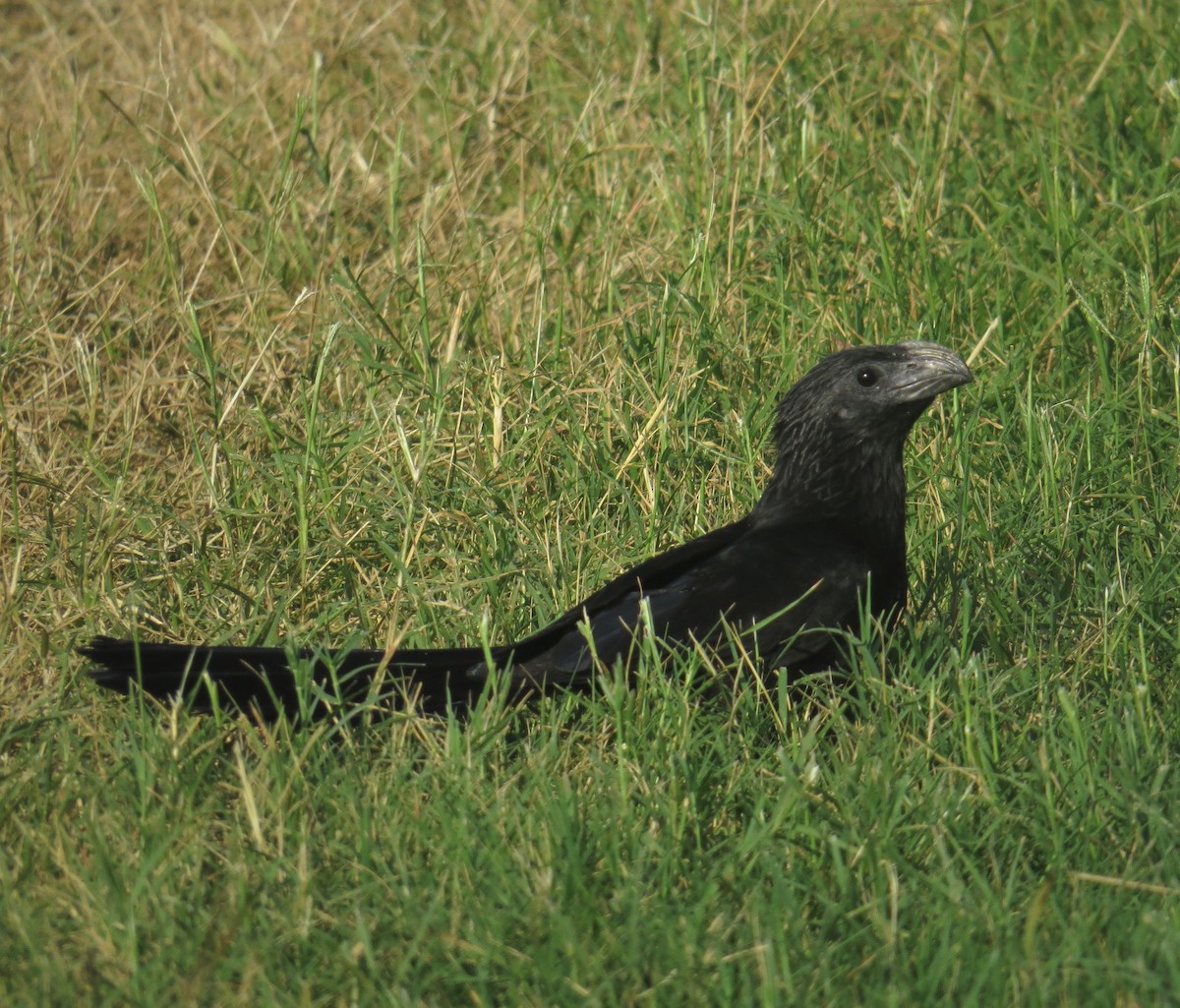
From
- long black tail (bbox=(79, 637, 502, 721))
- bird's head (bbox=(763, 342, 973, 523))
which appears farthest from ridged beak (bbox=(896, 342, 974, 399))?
long black tail (bbox=(79, 637, 502, 721))

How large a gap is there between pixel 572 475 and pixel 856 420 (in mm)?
800

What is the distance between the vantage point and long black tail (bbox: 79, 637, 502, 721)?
329 cm

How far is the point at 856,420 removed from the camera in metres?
3.96

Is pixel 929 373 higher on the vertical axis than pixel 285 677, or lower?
higher

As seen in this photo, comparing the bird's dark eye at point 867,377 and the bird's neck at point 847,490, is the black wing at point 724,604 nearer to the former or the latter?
the bird's neck at point 847,490

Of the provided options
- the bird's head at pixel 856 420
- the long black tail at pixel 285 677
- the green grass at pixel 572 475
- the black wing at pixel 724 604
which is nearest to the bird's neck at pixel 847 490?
the bird's head at pixel 856 420

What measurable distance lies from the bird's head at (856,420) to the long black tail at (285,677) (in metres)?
0.97

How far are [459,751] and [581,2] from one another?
13.2 feet

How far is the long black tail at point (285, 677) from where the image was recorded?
3290 mm

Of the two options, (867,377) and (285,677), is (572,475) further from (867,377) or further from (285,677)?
(285,677)

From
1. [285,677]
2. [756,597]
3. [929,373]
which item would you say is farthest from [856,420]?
[285,677]

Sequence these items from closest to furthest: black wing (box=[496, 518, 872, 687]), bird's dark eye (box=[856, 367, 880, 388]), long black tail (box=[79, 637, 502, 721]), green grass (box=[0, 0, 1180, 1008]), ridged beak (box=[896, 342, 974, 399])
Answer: green grass (box=[0, 0, 1180, 1008]) → long black tail (box=[79, 637, 502, 721]) → black wing (box=[496, 518, 872, 687]) → ridged beak (box=[896, 342, 974, 399]) → bird's dark eye (box=[856, 367, 880, 388])

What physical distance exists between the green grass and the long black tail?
8 centimetres

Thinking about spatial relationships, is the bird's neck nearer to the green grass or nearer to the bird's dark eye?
the bird's dark eye
